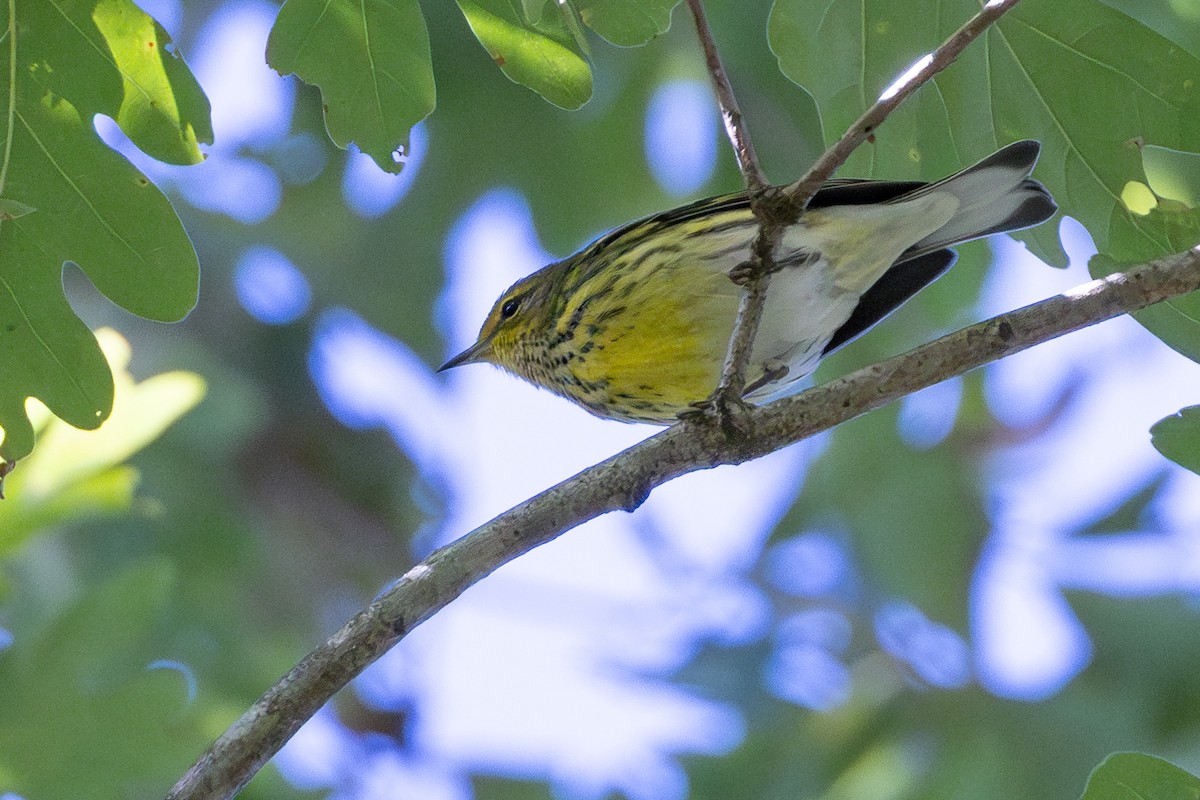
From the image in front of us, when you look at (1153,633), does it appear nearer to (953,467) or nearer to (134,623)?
(953,467)

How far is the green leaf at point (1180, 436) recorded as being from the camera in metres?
3.12

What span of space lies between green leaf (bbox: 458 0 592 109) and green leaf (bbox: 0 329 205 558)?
82.2 inches

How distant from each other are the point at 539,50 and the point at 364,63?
1.37 ft

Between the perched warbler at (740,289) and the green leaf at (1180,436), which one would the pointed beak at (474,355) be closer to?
the perched warbler at (740,289)

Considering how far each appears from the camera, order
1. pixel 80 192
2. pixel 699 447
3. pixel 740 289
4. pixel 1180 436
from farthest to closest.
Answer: pixel 740 289 → pixel 80 192 → pixel 1180 436 → pixel 699 447

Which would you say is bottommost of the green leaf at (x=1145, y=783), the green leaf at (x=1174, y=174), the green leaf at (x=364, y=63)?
the green leaf at (x=1145, y=783)

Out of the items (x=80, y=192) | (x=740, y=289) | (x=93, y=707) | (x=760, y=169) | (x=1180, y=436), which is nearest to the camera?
(x=760, y=169)

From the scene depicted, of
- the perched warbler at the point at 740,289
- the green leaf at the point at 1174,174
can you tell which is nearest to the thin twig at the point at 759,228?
the perched warbler at the point at 740,289

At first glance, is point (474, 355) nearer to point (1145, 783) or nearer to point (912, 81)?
point (912, 81)

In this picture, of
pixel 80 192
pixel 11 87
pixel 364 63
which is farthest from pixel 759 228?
pixel 11 87

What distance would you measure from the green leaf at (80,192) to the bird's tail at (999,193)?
2014 mm

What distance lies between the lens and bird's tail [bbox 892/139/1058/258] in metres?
3.48

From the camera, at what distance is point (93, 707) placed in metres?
4.73

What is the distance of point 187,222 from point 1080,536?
5.71m
